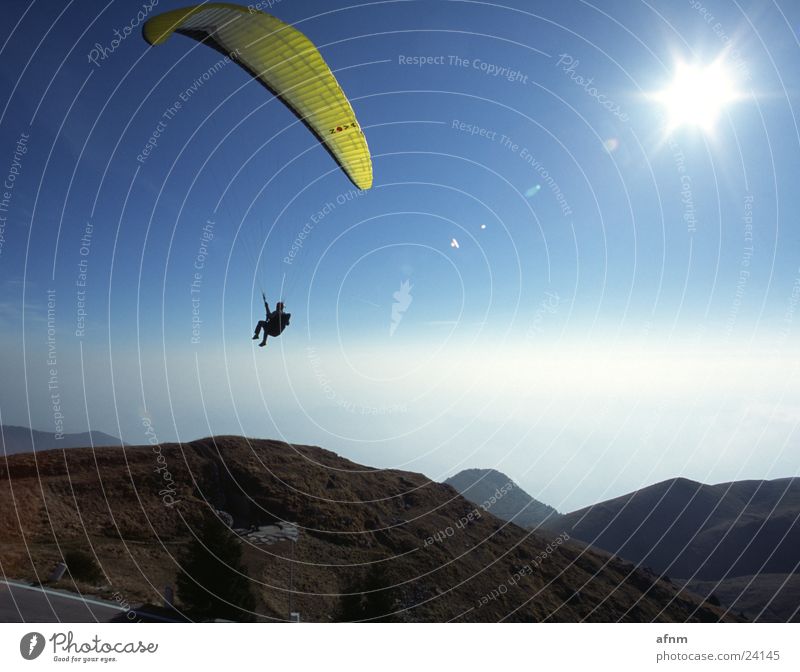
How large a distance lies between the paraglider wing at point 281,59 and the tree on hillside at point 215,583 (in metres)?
17.8

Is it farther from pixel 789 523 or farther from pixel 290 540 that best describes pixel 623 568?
pixel 789 523

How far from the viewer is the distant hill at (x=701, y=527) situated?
97.2m

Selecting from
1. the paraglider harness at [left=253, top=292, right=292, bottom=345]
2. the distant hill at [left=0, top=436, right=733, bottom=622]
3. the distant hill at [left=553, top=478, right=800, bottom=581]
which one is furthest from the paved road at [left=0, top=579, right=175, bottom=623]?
the distant hill at [left=553, top=478, right=800, bottom=581]

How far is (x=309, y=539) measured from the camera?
106ft

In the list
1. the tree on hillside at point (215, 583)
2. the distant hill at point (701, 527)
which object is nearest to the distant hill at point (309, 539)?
the tree on hillside at point (215, 583)

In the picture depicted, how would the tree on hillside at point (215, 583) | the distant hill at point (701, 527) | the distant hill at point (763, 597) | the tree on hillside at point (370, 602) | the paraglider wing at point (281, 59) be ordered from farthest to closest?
the distant hill at point (701, 527) → the distant hill at point (763, 597) → the tree on hillside at point (370, 602) → the tree on hillside at point (215, 583) → the paraglider wing at point (281, 59)

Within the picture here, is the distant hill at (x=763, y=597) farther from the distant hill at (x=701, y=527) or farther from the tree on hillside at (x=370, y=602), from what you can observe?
the tree on hillside at (x=370, y=602)

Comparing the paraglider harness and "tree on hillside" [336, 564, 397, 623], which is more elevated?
the paraglider harness

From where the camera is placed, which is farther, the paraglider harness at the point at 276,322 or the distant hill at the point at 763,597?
the distant hill at the point at 763,597

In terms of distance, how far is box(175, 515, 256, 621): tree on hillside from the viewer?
709 inches

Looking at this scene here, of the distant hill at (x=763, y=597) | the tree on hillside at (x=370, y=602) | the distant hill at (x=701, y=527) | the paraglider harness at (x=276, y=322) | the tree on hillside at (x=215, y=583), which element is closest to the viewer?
the paraglider harness at (x=276, y=322)

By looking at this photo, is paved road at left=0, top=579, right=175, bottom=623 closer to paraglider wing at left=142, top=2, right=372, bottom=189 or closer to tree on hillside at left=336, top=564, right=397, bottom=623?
tree on hillside at left=336, top=564, right=397, bottom=623

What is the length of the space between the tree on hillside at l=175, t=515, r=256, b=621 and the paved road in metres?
4.92
